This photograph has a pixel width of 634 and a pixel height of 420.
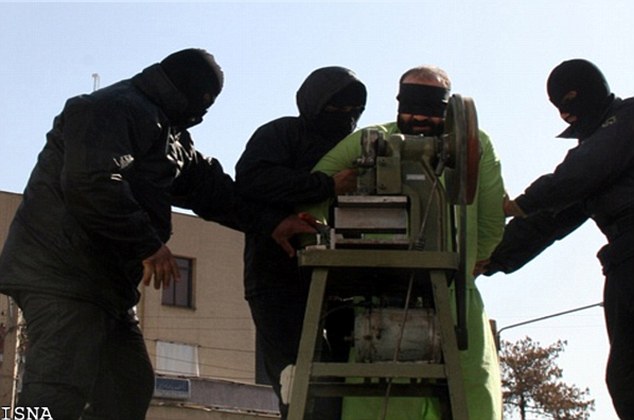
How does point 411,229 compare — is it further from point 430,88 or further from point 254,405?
point 254,405

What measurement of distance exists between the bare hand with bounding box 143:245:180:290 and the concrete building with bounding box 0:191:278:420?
31.2 m

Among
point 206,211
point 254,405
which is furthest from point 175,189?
point 254,405

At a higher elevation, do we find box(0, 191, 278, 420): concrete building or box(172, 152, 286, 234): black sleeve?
box(0, 191, 278, 420): concrete building

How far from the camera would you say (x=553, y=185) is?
5.80 metres

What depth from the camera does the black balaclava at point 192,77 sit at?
19.1 feet

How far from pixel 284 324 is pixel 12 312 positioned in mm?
20858

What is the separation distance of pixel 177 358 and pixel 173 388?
4.88 m

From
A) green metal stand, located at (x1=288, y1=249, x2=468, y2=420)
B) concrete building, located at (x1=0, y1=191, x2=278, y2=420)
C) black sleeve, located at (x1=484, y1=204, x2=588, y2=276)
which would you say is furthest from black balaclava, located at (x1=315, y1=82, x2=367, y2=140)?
concrete building, located at (x1=0, y1=191, x2=278, y2=420)

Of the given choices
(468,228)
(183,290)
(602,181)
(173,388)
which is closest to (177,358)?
(183,290)

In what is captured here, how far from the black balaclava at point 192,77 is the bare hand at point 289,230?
29.8 inches

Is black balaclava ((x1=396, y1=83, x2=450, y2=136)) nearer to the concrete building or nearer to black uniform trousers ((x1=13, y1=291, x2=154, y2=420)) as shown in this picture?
black uniform trousers ((x1=13, y1=291, x2=154, y2=420))

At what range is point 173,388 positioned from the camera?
35844 millimetres

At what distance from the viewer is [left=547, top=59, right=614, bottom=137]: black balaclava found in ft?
20.0

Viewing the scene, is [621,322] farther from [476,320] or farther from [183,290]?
[183,290]
